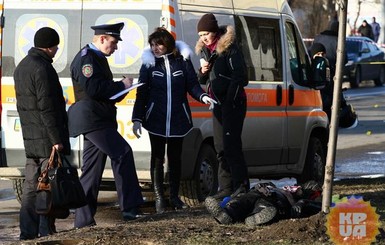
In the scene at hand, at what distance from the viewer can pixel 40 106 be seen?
9.09 metres

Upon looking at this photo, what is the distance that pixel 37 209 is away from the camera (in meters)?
9.13

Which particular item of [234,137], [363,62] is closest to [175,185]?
[234,137]

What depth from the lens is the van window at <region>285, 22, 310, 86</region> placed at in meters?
12.6

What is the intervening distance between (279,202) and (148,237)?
3.84ft

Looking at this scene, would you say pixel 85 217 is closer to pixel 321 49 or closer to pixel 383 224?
pixel 383 224

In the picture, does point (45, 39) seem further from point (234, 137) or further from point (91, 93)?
point (234, 137)

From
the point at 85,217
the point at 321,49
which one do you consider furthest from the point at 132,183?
the point at 321,49

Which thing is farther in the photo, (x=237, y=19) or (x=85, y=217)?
(x=237, y=19)

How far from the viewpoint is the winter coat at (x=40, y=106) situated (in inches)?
357

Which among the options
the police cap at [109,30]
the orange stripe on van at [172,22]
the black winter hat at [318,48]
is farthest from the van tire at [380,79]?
the police cap at [109,30]

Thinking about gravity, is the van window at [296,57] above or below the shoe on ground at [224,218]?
above

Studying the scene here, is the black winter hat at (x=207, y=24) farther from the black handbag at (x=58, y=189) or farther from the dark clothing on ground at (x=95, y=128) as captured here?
the black handbag at (x=58, y=189)

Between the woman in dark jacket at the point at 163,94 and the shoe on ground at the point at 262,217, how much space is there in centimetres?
214

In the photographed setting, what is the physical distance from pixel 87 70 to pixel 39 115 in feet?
2.05
